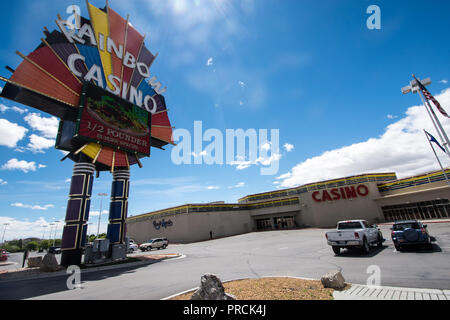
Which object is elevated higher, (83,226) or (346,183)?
(346,183)

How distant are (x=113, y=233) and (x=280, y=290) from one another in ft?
56.8

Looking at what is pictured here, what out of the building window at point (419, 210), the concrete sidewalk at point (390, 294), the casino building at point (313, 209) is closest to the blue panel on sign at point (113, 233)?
the concrete sidewalk at point (390, 294)

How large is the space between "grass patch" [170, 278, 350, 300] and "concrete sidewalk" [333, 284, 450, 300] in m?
0.33

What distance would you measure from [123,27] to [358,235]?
2764 centimetres

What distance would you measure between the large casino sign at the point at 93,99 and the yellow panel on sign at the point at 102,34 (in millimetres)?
91

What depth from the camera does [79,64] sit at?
1714cm

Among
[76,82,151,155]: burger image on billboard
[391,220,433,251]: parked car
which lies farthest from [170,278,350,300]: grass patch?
[76,82,151,155]: burger image on billboard

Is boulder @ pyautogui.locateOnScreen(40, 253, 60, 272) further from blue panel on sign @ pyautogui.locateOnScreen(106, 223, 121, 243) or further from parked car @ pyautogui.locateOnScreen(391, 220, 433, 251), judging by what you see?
parked car @ pyautogui.locateOnScreen(391, 220, 433, 251)

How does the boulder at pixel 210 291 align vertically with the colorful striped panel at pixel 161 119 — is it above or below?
below

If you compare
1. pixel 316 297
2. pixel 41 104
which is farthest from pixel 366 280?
pixel 41 104

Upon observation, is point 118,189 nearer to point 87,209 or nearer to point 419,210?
point 87,209

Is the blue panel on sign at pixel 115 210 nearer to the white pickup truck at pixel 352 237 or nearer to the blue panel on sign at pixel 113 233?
the blue panel on sign at pixel 113 233

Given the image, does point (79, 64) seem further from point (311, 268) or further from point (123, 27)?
point (311, 268)

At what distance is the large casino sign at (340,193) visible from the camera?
1414 inches
